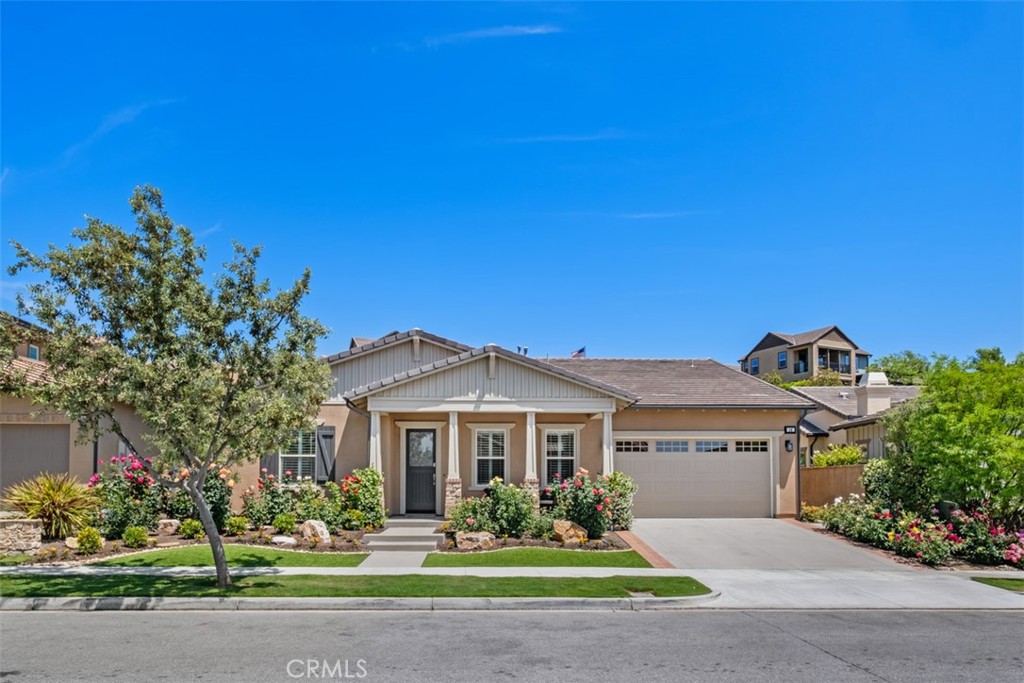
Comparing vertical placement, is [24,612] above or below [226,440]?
below

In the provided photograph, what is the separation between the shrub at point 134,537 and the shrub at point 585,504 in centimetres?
846

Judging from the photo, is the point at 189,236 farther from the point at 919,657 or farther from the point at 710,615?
the point at 919,657

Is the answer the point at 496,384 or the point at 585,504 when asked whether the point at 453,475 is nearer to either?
the point at 496,384

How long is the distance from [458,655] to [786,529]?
44.7 ft

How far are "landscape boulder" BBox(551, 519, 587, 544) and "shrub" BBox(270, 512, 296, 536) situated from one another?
5.53 meters

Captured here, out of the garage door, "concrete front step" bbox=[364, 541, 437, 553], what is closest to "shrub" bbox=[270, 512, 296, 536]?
"concrete front step" bbox=[364, 541, 437, 553]

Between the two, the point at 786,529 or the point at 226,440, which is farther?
the point at 786,529

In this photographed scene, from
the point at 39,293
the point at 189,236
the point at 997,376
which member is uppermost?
the point at 189,236

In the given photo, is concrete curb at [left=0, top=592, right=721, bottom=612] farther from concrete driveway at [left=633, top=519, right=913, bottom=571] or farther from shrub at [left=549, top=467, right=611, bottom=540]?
shrub at [left=549, top=467, right=611, bottom=540]

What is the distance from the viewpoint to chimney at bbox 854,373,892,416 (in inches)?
1088

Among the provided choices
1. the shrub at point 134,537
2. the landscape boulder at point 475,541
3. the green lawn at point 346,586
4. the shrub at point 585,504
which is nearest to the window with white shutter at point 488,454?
the shrub at point 585,504

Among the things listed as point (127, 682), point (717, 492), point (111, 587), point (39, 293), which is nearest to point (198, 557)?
point (111, 587)

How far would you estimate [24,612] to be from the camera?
36.0 ft

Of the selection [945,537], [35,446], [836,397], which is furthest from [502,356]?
[836,397]
